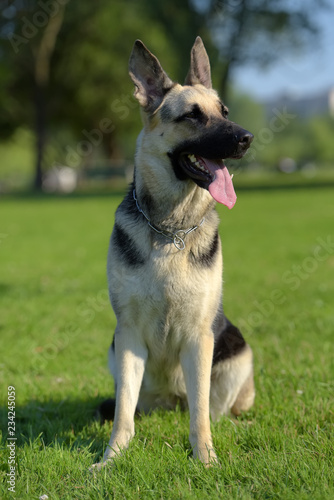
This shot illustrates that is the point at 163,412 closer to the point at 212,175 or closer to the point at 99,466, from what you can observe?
the point at 99,466

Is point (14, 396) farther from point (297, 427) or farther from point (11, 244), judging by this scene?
point (11, 244)

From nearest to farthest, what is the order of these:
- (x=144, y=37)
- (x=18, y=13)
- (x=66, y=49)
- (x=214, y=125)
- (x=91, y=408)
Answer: (x=214, y=125) → (x=91, y=408) → (x=18, y=13) → (x=144, y=37) → (x=66, y=49)

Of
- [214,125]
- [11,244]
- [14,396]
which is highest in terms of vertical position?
[214,125]

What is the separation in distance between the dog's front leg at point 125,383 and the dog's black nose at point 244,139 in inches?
51.2

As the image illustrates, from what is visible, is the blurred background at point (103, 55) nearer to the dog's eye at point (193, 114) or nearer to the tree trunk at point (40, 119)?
the tree trunk at point (40, 119)

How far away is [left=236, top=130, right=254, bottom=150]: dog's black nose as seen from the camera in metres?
2.94

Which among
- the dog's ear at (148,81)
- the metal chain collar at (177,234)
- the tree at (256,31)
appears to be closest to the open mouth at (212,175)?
the metal chain collar at (177,234)

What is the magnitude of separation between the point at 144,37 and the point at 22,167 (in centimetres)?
4602

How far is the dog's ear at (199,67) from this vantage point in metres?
3.59

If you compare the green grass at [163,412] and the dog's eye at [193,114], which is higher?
the dog's eye at [193,114]

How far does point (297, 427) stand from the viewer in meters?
3.22

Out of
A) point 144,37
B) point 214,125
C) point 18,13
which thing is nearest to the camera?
point 214,125

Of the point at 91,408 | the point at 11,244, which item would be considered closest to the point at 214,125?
the point at 91,408

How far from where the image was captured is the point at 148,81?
11.3 ft
